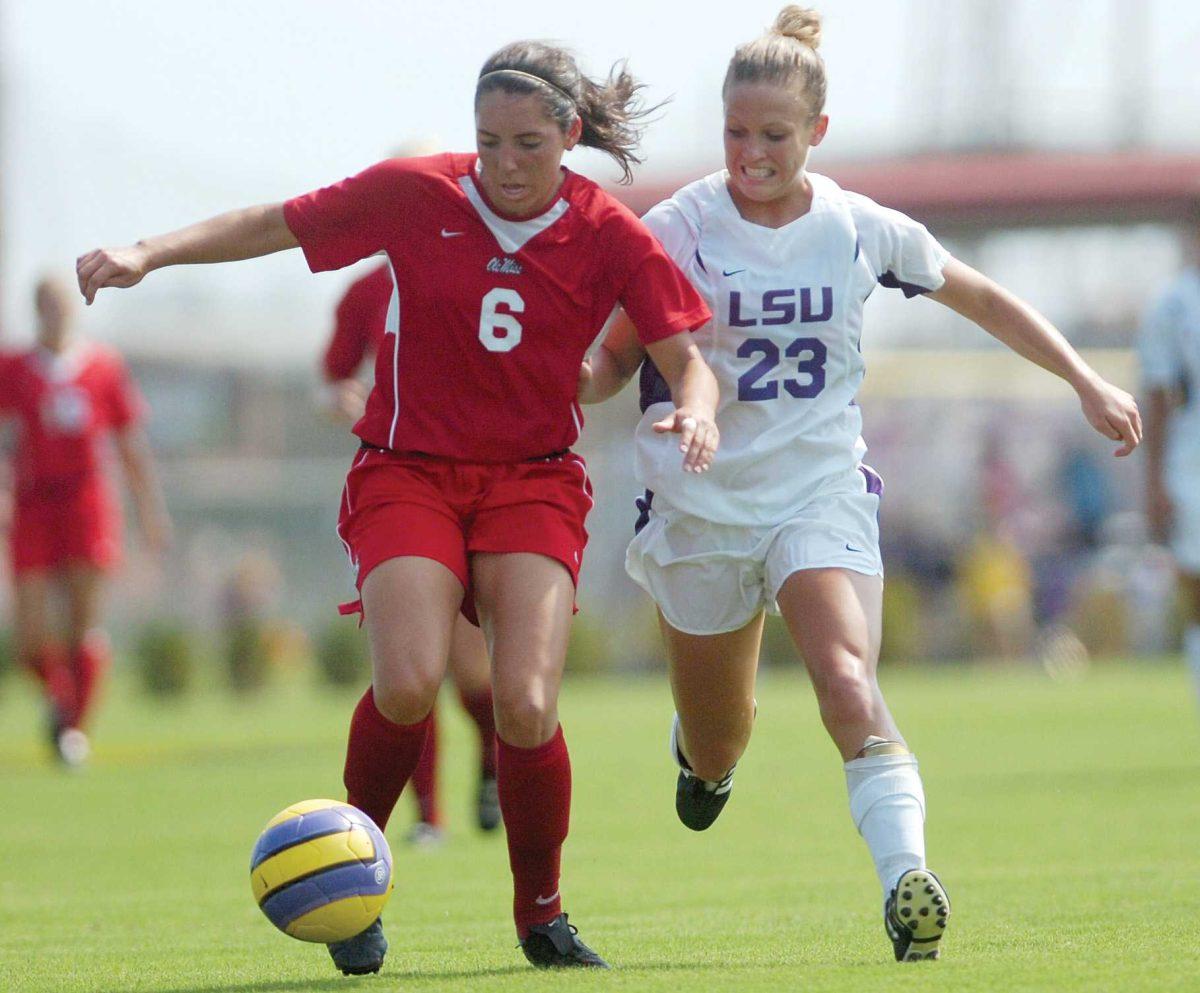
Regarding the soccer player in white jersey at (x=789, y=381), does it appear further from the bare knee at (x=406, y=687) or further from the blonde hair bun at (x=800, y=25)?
the bare knee at (x=406, y=687)

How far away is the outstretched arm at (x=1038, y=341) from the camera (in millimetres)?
5121

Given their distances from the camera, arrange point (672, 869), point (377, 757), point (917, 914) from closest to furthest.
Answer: point (917, 914)
point (377, 757)
point (672, 869)

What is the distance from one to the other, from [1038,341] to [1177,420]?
13.3ft

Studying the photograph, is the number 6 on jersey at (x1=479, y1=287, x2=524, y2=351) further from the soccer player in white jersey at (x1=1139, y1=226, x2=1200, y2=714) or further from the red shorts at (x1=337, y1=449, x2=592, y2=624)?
the soccer player in white jersey at (x1=1139, y1=226, x2=1200, y2=714)

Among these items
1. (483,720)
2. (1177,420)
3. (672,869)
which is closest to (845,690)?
(672,869)

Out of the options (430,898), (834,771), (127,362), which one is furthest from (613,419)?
(430,898)

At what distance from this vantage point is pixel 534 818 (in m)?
4.92

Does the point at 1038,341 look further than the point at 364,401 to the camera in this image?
No

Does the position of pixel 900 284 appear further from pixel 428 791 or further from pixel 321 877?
pixel 428 791

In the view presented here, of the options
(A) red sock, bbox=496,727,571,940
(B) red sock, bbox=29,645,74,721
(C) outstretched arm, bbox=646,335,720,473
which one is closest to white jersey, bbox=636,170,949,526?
(C) outstretched arm, bbox=646,335,720,473

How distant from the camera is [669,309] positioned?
196 inches

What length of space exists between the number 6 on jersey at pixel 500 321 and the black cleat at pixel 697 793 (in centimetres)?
173

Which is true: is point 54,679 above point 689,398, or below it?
below

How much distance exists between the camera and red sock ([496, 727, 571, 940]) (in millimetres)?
4898
